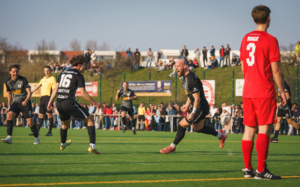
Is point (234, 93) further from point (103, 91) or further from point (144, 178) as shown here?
point (144, 178)

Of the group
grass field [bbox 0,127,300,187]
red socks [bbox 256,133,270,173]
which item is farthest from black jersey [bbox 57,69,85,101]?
red socks [bbox 256,133,270,173]

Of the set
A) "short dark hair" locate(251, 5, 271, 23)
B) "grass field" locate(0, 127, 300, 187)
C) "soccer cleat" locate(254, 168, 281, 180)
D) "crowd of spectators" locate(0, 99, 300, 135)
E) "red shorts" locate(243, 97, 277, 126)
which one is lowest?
"crowd of spectators" locate(0, 99, 300, 135)

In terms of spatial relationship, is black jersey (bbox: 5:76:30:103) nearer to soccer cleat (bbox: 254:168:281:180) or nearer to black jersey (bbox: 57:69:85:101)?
black jersey (bbox: 57:69:85:101)

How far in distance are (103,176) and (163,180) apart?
85 centimetres

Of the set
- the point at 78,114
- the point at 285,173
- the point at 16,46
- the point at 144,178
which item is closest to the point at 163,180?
the point at 144,178

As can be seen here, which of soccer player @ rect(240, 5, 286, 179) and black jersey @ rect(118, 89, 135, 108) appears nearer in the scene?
soccer player @ rect(240, 5, 286, 179)

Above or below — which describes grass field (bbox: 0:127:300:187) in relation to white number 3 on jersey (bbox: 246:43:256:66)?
below

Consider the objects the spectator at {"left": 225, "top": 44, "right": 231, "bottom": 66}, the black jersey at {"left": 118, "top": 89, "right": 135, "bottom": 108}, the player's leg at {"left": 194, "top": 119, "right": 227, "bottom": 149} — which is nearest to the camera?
the player's leg at {"left": 194, "top": 119, "right": 227, "bottom": 149}

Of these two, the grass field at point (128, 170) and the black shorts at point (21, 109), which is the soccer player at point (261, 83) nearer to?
the grass field at point (128, 170)

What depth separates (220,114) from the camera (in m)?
24.9

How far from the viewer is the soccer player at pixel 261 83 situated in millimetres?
5680

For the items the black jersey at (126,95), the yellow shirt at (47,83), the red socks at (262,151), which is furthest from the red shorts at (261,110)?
the black jersey at (126,95)

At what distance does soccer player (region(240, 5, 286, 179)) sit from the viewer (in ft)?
18.6

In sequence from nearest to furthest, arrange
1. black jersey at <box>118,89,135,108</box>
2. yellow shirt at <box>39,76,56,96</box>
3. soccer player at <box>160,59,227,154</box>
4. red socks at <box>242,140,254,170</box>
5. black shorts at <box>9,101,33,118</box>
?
red socks at <box>242,140,254,170</box>, soccer player at <box>160,59,227,154</box>, black shorts at <box>9,101,33,118</box>, yellow shirt at <box>39,76,56,96</box>, black jersey at <box>118,89,135,108</box>
